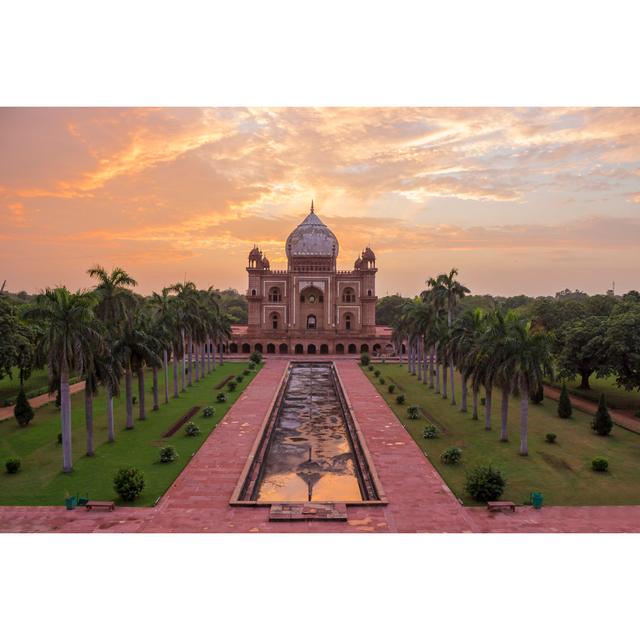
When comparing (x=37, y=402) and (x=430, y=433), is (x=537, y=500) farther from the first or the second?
(x=37, y=402)

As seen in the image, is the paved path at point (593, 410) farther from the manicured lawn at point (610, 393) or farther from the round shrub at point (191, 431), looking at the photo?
the round shrub at point (191, 431)

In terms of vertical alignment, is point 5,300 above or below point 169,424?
above

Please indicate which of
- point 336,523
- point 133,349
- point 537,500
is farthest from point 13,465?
point 537,500

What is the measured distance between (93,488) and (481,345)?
16118 mm

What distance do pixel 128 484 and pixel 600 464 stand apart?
1663 centimetres

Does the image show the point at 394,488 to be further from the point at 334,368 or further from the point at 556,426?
the point at 334,368

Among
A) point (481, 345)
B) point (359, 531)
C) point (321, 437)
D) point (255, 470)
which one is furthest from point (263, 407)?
point (359, 531)

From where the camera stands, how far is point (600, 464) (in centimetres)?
1986

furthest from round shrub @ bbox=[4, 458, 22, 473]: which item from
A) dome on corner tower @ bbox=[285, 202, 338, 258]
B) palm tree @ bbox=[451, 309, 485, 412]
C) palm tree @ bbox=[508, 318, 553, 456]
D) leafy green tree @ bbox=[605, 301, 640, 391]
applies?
dome on corner tower @ bbox=[285, 202, 338, 258]

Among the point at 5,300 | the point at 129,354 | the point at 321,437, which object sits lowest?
the point at 321,437

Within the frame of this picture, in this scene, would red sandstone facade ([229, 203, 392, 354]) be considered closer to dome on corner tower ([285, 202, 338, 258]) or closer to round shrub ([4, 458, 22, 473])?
dome on corner tower ([285, 202, 338, 258])

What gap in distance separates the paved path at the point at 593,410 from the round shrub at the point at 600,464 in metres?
7.89

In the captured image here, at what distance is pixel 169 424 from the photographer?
27906 mm

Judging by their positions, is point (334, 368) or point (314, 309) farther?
point (314, 309)
